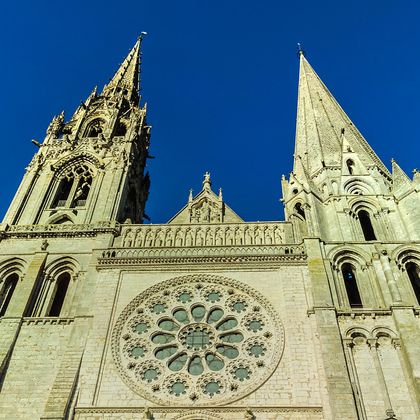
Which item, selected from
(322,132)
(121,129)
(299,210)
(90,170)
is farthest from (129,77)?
(299,210)

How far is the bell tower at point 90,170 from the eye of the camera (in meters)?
18.5

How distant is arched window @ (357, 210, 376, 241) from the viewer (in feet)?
58.3

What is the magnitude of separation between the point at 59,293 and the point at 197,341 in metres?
4.96

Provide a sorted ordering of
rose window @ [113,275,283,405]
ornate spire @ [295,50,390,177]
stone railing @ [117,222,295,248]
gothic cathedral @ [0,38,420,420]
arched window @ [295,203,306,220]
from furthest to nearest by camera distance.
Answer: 1. ornate spire @ [295,50,390,177]
2. arched window @ [295,203,306,220]
3. stone railing @ [117,222,295,248]
4. rose window @ [113,275,283,405]
5. gothic cathedral @ [0,38,420,420]

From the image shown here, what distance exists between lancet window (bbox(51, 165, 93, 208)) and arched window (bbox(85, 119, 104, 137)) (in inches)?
141

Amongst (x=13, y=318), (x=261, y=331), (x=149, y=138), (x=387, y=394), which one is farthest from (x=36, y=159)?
(x=387, y=394)

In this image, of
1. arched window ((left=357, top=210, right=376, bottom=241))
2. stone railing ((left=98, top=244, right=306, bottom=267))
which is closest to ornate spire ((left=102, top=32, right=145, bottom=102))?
stone railing ((left=98, top=244, right=306, bottom=267))

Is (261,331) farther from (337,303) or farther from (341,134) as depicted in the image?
(341,134)

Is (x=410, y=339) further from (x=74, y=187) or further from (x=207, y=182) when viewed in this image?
(x=74, y=187)

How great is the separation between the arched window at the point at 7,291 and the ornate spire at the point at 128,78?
14031 millimetres

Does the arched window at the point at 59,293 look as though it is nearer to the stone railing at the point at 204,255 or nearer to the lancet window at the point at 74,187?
the stone railing at the point at 204,255

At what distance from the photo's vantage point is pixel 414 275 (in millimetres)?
15398

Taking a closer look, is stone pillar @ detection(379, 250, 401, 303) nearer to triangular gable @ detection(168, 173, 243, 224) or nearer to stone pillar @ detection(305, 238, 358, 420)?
stone pillar @ detection(305, 238, 358, 420)

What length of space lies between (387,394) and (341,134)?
42.8ft
